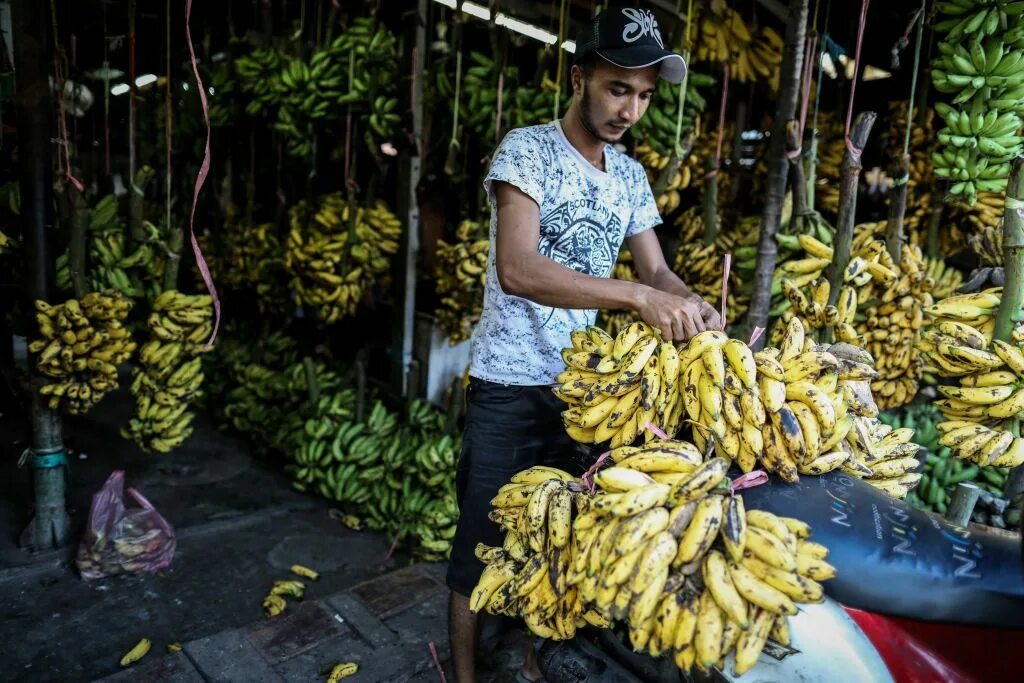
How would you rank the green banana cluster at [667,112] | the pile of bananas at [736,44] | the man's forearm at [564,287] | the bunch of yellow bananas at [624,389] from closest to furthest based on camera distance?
the bunch of yellow bananas at [624,389] < the man's forearm at [564,287] < the green banana cluster at [667,112] < the pile of bananas at [736,44]

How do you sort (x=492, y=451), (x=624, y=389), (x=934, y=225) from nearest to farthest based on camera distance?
(x=624, y=389)
(x=492, y=451)
(x=934, y=225)

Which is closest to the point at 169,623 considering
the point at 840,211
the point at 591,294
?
the point at 591,294

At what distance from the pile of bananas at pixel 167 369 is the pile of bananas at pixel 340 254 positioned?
773 mm

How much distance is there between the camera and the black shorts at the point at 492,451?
244 cm

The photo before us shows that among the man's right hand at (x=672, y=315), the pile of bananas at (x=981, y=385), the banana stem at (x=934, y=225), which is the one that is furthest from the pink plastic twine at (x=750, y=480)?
the banana stem at (x=934, y=225)

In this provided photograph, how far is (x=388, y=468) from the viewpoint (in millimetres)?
4422

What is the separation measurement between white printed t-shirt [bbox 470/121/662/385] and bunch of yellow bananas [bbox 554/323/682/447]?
454 mm

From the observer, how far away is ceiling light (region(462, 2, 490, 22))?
4.51 meters

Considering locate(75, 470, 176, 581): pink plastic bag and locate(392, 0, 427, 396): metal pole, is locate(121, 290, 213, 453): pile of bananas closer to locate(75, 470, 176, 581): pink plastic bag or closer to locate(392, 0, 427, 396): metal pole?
locate(75, 470, 176, 581): pink plastic bag

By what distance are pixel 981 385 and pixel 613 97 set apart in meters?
1.57

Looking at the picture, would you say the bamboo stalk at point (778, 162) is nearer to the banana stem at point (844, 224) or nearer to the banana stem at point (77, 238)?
the banana stem at point (844, 224)

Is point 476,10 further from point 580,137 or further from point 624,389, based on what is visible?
point 624,389

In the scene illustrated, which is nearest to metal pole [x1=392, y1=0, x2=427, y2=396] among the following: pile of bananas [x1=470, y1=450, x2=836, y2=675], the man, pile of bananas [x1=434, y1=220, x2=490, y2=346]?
pile of bananas [x1=434, y1=220, x2=490, y2=346]

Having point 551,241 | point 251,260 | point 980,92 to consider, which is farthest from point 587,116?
point 251,260
